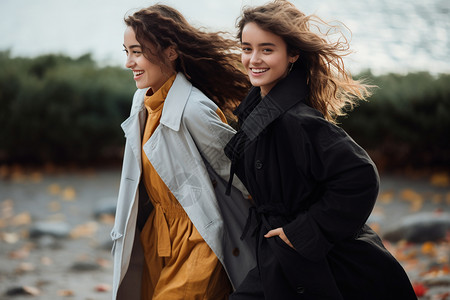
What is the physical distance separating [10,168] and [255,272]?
249 inches

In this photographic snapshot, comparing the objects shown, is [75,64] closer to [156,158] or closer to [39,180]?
[39,180]

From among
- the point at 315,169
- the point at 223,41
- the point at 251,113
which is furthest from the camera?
the point at 223,41

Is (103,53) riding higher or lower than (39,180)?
higher

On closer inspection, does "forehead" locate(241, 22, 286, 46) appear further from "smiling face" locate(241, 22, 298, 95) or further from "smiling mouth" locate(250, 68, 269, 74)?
"smiling mouth" locate(250, 68, 269, 74)

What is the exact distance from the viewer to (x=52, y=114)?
7.37 meters

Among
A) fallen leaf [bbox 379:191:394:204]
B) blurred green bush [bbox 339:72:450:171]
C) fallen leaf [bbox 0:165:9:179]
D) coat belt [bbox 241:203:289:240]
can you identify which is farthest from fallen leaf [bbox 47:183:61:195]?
coat belt [bbox 241:203:289:240]

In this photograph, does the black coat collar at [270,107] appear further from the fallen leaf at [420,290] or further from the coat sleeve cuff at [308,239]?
the fallen leaf at [420,290]

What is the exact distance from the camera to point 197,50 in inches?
113

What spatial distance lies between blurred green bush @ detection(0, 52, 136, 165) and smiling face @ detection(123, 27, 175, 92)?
4.87 meters

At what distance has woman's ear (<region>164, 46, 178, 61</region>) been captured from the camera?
2.79 meters

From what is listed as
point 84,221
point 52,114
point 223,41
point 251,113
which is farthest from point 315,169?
point 52,114

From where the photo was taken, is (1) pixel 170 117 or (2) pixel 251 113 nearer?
(2) pixel 251 113

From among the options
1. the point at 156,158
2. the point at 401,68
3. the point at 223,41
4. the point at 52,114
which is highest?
the point at 223,41

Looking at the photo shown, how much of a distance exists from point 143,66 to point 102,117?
499cm
